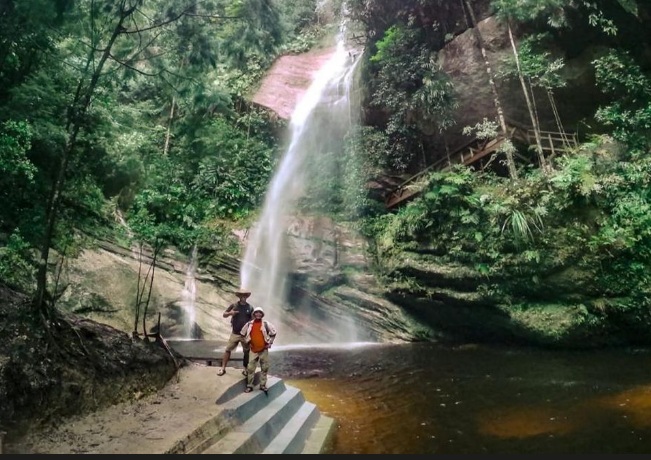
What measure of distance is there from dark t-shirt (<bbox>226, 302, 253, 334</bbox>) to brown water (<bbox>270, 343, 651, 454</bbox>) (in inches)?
77.3

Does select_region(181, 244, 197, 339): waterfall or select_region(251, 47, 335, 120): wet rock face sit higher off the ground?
select_region(251, 47, 335, 120): wet rock face

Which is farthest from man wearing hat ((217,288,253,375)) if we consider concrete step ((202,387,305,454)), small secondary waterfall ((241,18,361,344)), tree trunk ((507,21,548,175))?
tree trunk ((507,21,548,175))

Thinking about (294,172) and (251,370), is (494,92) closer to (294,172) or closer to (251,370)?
(294,172)

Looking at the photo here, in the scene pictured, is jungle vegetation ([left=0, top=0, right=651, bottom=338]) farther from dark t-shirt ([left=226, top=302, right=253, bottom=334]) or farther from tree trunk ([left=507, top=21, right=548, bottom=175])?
dark t-shirt ([left=226, top=302, right=253, bottom=334])

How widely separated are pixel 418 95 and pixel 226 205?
8.35 metres

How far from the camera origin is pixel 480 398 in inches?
307

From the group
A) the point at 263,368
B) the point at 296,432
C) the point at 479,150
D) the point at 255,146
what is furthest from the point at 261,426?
the point at 255,146

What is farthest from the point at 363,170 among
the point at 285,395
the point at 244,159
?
the point at 285,395

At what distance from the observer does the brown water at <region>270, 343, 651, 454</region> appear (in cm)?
585

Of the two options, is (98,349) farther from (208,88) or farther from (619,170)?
(619,170)

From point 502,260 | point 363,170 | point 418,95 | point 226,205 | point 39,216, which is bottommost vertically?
point 502,260

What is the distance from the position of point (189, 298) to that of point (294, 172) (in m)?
7.07

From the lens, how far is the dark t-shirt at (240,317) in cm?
716

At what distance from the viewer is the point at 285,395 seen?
7.04 metres
